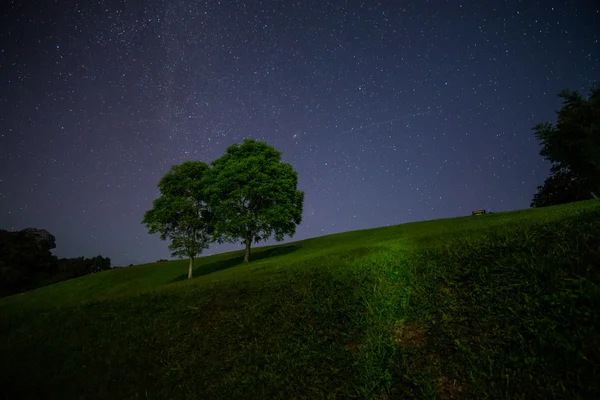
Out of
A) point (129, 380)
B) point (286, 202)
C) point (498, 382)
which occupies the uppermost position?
point (286, 202)

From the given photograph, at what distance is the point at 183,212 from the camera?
115 feet

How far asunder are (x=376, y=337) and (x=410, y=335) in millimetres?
698

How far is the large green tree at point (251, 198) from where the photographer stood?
32688mm

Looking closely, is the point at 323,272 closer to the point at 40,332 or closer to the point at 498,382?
the point at 498,382

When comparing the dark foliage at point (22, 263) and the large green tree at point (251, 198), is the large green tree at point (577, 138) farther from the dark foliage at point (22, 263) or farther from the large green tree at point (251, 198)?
the dark foliage at point (22, 263)

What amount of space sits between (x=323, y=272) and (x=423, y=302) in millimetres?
4676

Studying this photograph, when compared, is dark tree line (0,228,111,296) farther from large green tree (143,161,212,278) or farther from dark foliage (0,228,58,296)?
large green tree (143,161,212,278)

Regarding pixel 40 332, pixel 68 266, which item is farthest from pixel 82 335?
pixel 68 266

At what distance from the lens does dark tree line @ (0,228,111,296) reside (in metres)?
53.4

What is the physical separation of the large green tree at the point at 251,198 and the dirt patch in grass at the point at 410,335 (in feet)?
85.8

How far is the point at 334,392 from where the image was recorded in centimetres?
538

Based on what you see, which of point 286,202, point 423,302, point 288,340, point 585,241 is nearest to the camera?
point 585,241

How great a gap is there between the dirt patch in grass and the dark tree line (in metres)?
72.1

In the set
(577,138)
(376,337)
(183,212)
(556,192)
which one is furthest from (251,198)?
(556,192)
